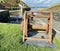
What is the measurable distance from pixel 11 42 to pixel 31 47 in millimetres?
1144

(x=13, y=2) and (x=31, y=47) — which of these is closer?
(x=31, y=47)

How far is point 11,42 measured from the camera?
11.1 metres

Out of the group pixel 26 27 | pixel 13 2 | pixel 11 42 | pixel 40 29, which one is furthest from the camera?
pixel 13 2

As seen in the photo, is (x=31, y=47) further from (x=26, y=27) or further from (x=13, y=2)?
(x=13, y=2)

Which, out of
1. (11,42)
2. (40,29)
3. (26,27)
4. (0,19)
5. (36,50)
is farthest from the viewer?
(0,19)

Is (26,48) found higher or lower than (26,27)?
lower

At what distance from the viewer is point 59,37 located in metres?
12.5

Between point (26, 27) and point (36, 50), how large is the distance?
2.21 m

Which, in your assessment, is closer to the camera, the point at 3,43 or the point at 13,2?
the point at 3,43

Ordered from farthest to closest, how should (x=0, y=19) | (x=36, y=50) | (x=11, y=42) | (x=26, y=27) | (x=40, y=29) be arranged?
(x=0, y=19), (x=40, y=29), (x=26, y=27), (x=11, y=42), (x=36, y=50)

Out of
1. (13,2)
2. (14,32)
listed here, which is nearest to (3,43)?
(14,32)

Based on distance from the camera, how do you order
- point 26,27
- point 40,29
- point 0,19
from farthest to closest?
1. point 0,19
2. point 40,29
3. point 26,27

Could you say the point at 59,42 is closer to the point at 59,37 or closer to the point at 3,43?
the point at 59,37

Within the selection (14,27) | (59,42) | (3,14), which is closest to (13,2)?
(3,14)
